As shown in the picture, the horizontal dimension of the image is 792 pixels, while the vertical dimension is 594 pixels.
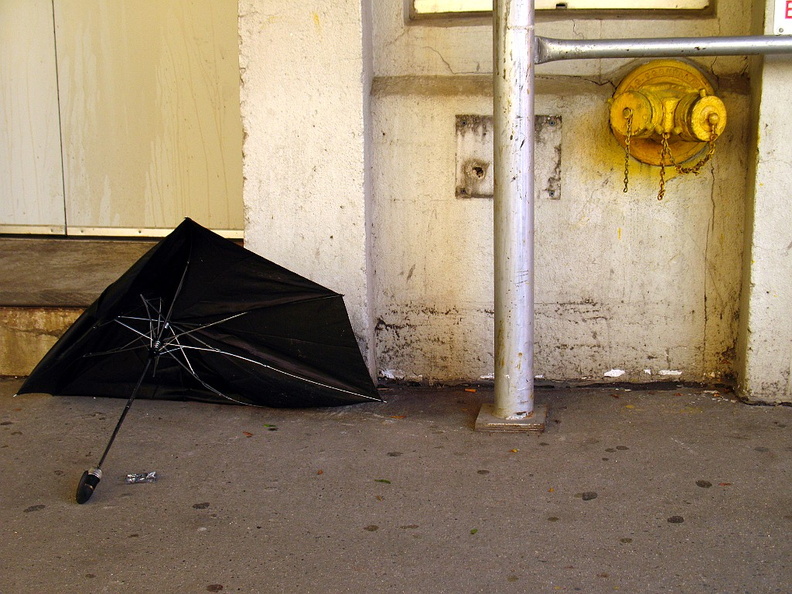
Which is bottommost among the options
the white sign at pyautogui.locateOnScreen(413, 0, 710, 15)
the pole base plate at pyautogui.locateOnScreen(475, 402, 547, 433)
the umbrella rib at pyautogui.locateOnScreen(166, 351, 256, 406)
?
the pole base plate at pyautogui.locateOnScreen(475, 402, 547, 433)

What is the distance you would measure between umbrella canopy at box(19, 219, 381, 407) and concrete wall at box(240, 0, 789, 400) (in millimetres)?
→ 472

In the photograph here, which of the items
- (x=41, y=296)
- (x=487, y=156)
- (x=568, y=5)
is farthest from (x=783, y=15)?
(x=41, y=296)

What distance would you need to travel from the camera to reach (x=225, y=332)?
172 inches

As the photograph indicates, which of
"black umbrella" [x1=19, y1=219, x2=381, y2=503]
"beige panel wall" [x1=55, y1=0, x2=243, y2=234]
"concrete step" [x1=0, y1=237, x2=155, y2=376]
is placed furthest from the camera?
"beige panel wall" [x1=55, y1=0, x2=243, y2=234]

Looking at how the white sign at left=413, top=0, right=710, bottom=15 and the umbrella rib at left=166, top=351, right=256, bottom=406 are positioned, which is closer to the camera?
the umbrella rib at left=166, top=351, right=256, bottom=406

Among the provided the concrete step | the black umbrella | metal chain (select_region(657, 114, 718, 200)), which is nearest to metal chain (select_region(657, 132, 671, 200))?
metal chain (select_region(657, 114, 718, 200))

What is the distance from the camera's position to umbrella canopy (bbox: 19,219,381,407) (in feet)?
13.8

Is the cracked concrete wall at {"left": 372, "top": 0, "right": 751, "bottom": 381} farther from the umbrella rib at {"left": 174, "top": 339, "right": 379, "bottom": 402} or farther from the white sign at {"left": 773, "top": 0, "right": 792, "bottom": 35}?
the umbrella rib at {"left": 174, "top": 339, "right": 379, "bottom": 402}

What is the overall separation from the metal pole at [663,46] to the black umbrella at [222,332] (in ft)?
4.87

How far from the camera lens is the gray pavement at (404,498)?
304 cm

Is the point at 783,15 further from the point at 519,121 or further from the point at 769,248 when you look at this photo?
the point at 519,121

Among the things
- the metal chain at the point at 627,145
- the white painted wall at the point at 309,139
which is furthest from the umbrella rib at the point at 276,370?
the metal chain at the point at 627,145

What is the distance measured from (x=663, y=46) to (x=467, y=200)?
4.02 ft

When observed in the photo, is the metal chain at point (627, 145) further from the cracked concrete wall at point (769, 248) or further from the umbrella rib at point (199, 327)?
the umbrella rib at point (199, 327)
